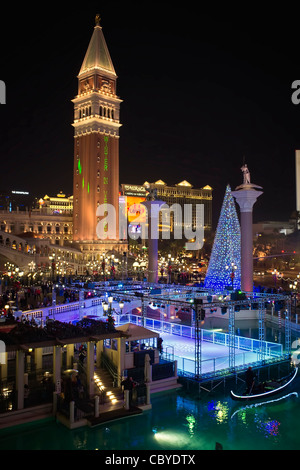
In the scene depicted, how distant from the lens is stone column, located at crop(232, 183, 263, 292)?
29.0m

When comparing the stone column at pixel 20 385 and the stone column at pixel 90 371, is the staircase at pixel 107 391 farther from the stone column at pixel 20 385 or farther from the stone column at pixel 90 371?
the stone column at pixel 20 385

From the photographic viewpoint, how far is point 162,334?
22.8 meters

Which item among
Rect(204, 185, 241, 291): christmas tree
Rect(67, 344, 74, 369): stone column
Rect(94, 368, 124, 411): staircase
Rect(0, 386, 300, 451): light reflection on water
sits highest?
Rect(204, 185, 241, 291): christmas tree

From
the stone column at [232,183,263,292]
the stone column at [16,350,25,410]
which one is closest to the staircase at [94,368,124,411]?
the stone column at [16,350,25,410]

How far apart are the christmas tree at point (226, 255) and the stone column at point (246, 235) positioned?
1.68 m

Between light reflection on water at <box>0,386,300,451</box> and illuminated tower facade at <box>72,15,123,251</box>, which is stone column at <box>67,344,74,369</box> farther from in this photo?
illuminated tower facade at <box>72,15,123,251</box>

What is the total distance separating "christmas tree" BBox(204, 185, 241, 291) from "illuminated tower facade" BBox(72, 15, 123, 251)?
38.8 meters

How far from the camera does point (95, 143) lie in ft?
235

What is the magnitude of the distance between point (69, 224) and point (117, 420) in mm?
71719

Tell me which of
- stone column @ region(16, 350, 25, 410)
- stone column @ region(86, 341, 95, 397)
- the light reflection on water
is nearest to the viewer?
the light reflection on water

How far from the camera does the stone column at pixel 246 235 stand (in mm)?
29000

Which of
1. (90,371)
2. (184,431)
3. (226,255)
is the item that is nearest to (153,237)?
(226,255)
